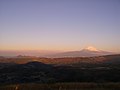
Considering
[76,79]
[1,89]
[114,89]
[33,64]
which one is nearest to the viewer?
[114,89]

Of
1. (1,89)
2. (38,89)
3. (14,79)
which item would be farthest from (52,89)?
(14,79)

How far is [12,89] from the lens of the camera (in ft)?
80.3

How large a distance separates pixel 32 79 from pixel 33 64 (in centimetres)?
2813

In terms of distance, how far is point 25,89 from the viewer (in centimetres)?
2425

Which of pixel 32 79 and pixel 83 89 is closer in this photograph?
pixel 83 89

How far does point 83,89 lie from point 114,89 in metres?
2.90

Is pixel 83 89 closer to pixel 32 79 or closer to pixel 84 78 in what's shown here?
pixel 84 78

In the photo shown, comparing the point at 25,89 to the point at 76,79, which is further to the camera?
the point at 76,79

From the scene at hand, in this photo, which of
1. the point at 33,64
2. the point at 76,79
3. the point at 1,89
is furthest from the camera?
Result: the point at 33,64

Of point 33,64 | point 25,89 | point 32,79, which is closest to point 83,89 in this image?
point 25,89

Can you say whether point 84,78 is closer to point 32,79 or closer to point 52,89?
point 32,79

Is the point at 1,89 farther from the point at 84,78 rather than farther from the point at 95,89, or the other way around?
the point at 84,78

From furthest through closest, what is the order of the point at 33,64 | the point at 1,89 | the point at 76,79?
the point at 33,64
the point at 76,79
the point at 1,89

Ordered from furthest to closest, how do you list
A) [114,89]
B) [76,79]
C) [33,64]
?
[33,64] → [76,79] → [114,89]
